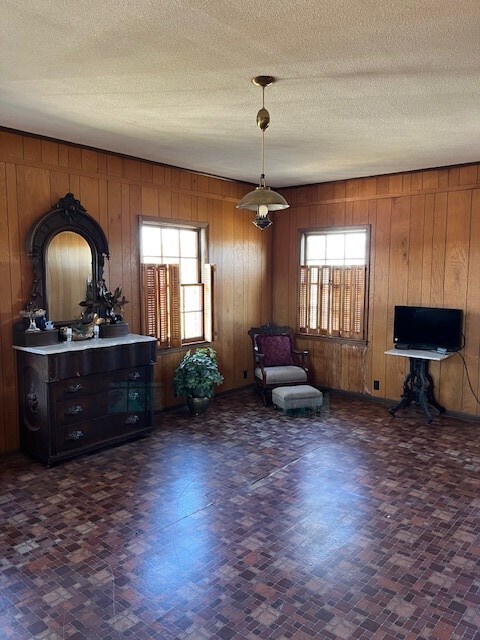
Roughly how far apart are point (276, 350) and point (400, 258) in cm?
186

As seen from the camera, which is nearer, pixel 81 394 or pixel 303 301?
pixel 81 394

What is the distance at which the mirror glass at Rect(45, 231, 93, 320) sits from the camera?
4363 millimetres

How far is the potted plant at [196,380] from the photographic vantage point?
5270 mm

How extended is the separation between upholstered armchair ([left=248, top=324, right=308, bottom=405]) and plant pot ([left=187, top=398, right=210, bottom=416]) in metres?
0.79

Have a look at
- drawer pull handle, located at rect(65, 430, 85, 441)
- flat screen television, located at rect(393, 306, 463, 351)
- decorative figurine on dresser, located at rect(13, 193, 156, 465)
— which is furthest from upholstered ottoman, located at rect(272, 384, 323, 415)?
drawer pull handle, located at rect(65, 430, 85, 441)

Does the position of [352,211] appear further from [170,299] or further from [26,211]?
[26,211]

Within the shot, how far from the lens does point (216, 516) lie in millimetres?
3207

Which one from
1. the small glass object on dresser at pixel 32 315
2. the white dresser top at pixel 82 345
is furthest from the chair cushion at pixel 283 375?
the small glass object on dresser at pixel 32 315

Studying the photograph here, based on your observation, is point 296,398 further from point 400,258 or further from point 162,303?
point 400,258

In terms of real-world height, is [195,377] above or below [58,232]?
below

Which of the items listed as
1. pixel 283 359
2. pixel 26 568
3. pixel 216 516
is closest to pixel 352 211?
pixel 283 359

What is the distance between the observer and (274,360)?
6.15 metres

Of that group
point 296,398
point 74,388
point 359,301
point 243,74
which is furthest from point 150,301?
point 243,74

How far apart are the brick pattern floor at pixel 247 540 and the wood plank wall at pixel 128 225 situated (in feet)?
4.13
